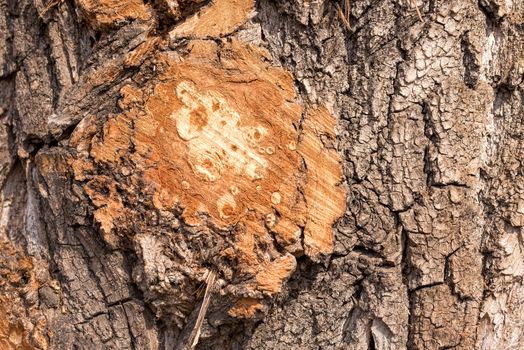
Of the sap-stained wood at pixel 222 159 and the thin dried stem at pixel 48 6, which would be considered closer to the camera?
the sap-stained wood at pixel 222 159

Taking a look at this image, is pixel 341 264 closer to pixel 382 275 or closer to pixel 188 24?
pixel 382 275

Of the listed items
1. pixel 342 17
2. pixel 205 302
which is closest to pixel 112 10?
pixel 342 17

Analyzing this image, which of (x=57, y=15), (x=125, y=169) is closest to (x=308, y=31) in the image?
(x=125, y=169)

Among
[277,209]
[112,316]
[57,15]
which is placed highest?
[57,15]

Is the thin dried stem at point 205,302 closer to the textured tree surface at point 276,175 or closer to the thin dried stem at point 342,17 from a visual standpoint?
the textured tree surface at point 276,175

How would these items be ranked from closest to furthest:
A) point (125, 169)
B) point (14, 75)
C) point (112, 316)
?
1. point (125, 169)
2. point (112, 316)
3. point (14, 75)

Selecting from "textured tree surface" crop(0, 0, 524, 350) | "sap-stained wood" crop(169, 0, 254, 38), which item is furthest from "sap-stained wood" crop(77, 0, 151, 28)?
"sap-stained wood" crop(169, 0, 254, 38)

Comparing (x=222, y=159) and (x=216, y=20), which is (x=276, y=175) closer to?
(x=222, y=159)

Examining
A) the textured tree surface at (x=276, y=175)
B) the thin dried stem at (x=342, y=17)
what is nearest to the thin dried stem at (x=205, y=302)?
the textured tree surface at (x=276, y=175)
